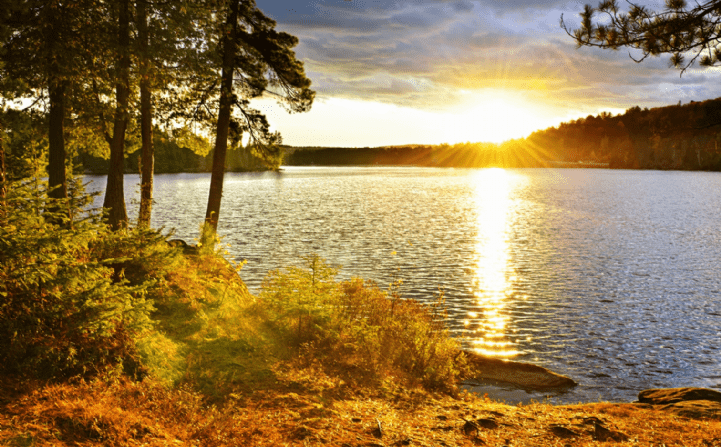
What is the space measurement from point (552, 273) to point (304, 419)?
75.9ft

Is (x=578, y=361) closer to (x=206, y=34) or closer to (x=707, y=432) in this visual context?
(x=707, y=432)

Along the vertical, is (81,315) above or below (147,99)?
below

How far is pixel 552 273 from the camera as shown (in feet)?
88.8

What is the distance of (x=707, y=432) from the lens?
8320 mm

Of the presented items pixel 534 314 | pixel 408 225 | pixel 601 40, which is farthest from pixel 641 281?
pixel 408 225

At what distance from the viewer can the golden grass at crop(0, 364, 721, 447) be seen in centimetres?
565

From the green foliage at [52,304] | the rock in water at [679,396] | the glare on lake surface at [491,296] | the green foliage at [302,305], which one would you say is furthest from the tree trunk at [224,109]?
the rock in water at [679,396]

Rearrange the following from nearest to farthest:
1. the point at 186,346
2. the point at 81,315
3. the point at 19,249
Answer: the point at 19,249
the point at 81,315
the point at 186,346

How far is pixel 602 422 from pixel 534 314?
11651 mm

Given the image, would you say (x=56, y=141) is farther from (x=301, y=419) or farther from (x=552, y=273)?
(x=552, y=273)

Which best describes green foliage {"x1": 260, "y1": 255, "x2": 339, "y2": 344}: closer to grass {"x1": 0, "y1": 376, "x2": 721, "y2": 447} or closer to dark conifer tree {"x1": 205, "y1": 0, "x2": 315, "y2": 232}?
grass {"x1": 0, "y1": 376, "x2": 721, "y2": 447}

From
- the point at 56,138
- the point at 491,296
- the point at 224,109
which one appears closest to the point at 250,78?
the point at 224,109

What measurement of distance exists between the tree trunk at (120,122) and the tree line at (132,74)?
1.4 inches

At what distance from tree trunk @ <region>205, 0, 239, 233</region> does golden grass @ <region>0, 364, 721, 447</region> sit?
11456 millimetres
